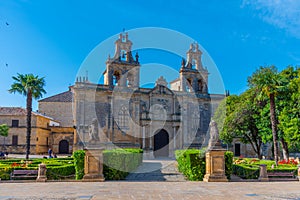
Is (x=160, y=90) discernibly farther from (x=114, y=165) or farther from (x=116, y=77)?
(x=114, y=165)

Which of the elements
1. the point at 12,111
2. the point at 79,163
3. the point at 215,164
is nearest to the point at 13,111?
the point at 12,111

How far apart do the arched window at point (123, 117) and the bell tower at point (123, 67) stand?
2.96 m

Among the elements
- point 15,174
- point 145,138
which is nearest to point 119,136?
point 145,138

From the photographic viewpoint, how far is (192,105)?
118ft

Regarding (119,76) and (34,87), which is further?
(119,76)

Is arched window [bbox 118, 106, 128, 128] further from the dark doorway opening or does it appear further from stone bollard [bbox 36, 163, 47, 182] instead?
stone bollard [bbox 36, 163, 47, 182]

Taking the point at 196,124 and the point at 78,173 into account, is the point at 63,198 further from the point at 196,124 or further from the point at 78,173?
the point at 196,124

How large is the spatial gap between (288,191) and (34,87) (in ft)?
77.3

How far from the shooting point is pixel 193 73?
37344 mm

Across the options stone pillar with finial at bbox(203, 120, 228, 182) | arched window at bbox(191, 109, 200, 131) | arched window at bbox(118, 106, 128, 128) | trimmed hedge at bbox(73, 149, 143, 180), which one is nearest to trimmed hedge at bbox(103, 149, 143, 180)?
trimmed hedge at bbox(73, 149, 143, 180)

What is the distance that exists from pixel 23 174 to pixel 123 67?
69.1 feet

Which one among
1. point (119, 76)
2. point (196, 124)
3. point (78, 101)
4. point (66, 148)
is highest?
point (119, 76)

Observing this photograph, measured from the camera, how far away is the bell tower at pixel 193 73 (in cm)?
3703

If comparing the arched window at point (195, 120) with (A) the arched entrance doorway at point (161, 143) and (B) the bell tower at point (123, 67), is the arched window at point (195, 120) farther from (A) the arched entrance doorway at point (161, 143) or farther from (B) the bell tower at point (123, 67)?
(B) the bell tower at point (123, 67)
